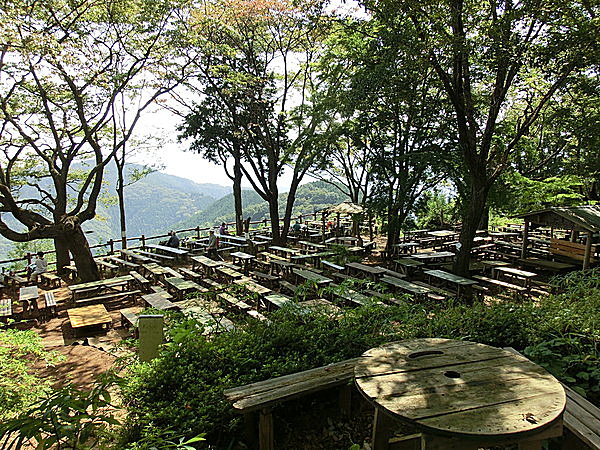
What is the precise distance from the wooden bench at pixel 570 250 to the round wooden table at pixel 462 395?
416 inches

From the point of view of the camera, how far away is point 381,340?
3.73m

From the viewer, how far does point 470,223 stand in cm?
975

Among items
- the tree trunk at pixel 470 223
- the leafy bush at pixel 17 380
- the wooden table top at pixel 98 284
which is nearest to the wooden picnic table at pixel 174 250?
the wooden table top at pixel 98 284

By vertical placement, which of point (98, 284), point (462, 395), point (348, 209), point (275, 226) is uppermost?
point (348, 209)

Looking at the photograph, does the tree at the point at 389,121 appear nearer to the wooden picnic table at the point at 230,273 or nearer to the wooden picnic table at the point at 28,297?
the wooden picnic table at the point at 230,273

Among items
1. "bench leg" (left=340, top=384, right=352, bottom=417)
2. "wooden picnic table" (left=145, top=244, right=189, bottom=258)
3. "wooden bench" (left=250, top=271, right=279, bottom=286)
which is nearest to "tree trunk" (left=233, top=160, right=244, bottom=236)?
"wooden picnic table" (left=145, top=244, right=189, bottom=258)

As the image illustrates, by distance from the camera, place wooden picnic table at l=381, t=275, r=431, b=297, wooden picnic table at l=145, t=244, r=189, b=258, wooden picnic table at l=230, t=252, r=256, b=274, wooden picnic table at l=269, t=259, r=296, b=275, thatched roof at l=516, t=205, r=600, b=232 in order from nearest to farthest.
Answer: wooden picnic table at l=381, t=275, r=431, b=297 < thatched roof at l=516, t=205, r=600, b=232 < wooden picnic table at l=269, t=259, r=296, b=275 < wooden picnic table at l=230, t=252, r=256, b=274 < wooden picnic table at l=145, t=244, r=189, b=258

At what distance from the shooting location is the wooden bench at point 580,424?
2179mm

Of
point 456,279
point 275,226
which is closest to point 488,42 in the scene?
point 456,279

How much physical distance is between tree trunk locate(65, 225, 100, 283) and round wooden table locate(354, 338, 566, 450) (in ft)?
36.3

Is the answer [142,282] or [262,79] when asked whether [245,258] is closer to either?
[142,282]

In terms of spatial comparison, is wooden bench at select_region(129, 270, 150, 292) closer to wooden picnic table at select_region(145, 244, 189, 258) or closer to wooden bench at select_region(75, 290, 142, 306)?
wooden bench at select_region(75, 290, 142, 306)

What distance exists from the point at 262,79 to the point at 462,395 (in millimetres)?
13932

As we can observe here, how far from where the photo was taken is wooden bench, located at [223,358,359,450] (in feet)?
8.48
